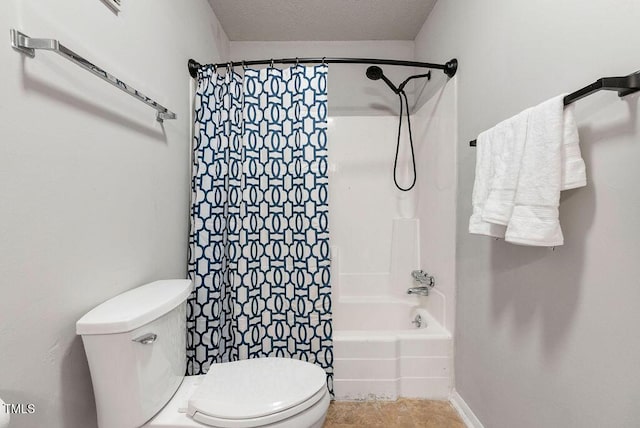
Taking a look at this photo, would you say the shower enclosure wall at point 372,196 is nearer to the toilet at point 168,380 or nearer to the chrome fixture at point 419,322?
the chrome fixture at point 419,322

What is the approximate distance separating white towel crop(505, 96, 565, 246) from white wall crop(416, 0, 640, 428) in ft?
0.31

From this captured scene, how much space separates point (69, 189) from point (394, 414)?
1.82 m

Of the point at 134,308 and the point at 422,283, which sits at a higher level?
the point at 134,308

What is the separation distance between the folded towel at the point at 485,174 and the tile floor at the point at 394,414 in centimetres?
109

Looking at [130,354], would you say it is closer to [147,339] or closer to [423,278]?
[147,339]

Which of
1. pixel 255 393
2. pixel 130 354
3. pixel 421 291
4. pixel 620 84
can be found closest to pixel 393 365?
pixel 421 291

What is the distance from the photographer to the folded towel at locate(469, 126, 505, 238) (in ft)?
3.93

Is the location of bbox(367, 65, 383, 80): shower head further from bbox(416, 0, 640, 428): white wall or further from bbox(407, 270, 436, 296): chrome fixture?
bbox(407, 270, 436, 296): chrome fixture

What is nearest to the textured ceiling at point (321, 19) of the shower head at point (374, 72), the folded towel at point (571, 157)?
the shower head at point (374, 72)

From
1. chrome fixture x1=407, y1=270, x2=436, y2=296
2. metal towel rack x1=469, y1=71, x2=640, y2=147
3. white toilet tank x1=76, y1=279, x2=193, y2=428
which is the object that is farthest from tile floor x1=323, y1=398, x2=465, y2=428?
metal towel rack x1=469, y1=71, x2=640, y2=147

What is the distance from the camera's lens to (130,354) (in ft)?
3.09

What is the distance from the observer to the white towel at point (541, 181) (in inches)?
36.6

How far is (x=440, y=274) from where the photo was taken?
206cm

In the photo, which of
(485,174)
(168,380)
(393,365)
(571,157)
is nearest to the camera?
(571,157)
